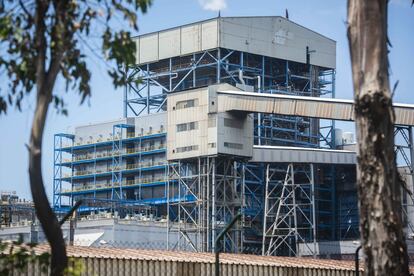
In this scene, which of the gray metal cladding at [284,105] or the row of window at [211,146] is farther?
the row of window at [211,146]

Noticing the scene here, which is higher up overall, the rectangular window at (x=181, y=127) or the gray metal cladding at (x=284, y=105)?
the gray metal cladding at (x=284, y=105)

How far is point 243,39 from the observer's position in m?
90.3

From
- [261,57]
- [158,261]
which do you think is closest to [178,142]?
[261,57]

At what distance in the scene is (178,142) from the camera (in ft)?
239

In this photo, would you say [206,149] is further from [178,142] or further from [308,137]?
[308,137]

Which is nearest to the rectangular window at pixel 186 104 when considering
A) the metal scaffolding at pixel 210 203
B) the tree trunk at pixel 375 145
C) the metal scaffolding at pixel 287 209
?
the metal scaffolding at pixel 210 203

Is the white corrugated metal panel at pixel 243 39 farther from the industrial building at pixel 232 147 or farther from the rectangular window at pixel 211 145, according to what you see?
the rectangular window at pixel 211 145

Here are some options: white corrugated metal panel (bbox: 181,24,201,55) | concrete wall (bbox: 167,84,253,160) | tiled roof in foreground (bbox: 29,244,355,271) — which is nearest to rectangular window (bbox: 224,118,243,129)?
concrete wall (bbox: 167,84,253,160)

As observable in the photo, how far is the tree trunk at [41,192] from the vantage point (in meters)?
10.0

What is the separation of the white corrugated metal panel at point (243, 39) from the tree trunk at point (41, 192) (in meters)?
78.7

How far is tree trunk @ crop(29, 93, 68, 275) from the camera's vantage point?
1000cm

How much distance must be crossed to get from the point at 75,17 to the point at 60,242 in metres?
2.63

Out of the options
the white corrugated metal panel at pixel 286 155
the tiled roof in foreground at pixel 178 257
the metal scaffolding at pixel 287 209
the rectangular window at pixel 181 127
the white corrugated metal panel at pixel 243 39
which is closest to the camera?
the tiled roof in foreground at pixel 178 257

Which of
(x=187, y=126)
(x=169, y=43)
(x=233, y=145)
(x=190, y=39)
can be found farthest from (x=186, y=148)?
(x=169, y=43)
